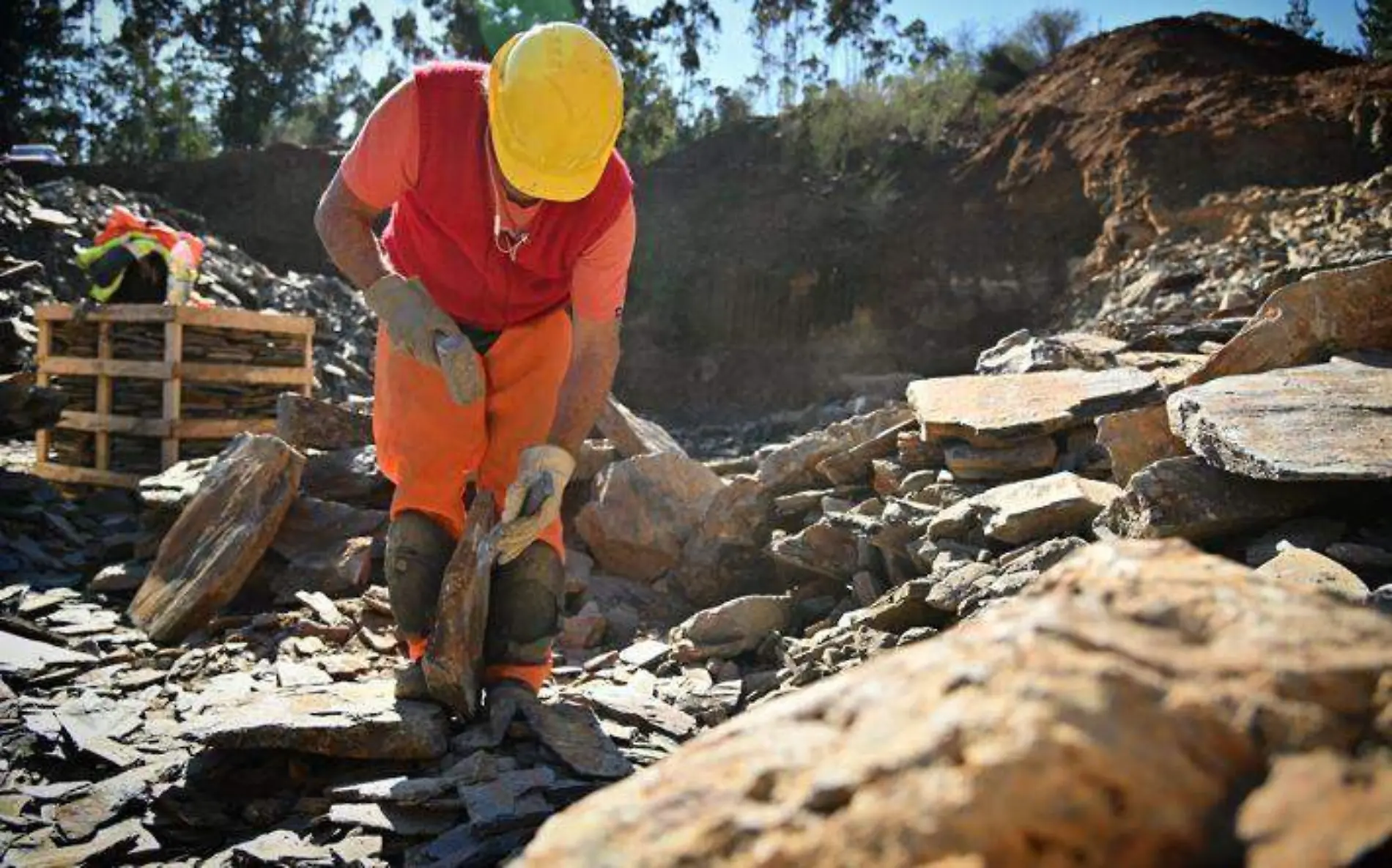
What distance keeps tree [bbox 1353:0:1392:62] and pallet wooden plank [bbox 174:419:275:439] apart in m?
15.4

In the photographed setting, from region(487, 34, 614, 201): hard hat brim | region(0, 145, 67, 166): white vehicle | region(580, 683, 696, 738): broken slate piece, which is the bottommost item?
region(580, 683, 696, 738): broken slate piece

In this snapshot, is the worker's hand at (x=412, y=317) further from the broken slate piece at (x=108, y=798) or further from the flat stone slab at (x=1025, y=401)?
the flat stone slab at (x=1025, y=401)

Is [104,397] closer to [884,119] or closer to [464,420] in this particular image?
[464,420]

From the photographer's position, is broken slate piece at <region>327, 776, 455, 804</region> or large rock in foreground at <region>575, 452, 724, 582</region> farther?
large rock in foreground at <region>575, 452, 724, 582</region>

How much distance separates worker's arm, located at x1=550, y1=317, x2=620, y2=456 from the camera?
302cm

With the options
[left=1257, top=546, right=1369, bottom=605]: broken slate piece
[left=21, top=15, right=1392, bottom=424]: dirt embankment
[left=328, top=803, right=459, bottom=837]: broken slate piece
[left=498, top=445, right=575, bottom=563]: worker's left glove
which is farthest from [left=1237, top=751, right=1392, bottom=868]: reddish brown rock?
[left=21, top=15, right=1392, bottom=424]: dirt embankment

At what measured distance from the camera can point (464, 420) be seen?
3025 mm

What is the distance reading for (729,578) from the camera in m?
4.76

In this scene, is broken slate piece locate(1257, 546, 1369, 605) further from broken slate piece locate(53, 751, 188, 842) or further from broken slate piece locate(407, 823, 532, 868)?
broken slate piece locate(53, 751, 188, 842)

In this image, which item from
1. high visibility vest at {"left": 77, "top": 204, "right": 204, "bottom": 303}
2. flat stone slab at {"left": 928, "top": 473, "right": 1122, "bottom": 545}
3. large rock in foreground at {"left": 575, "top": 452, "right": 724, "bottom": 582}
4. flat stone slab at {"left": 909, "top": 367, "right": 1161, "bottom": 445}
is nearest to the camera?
flat stone slab at {"left": 928, "top": 473, "right": 1122, "bottom": 545}

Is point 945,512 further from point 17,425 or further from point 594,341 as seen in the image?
point 17,425

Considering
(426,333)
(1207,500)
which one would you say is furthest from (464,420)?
(1207,500)

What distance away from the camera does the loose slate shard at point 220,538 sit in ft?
13.3

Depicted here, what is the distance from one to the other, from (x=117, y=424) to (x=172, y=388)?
1.41ft
